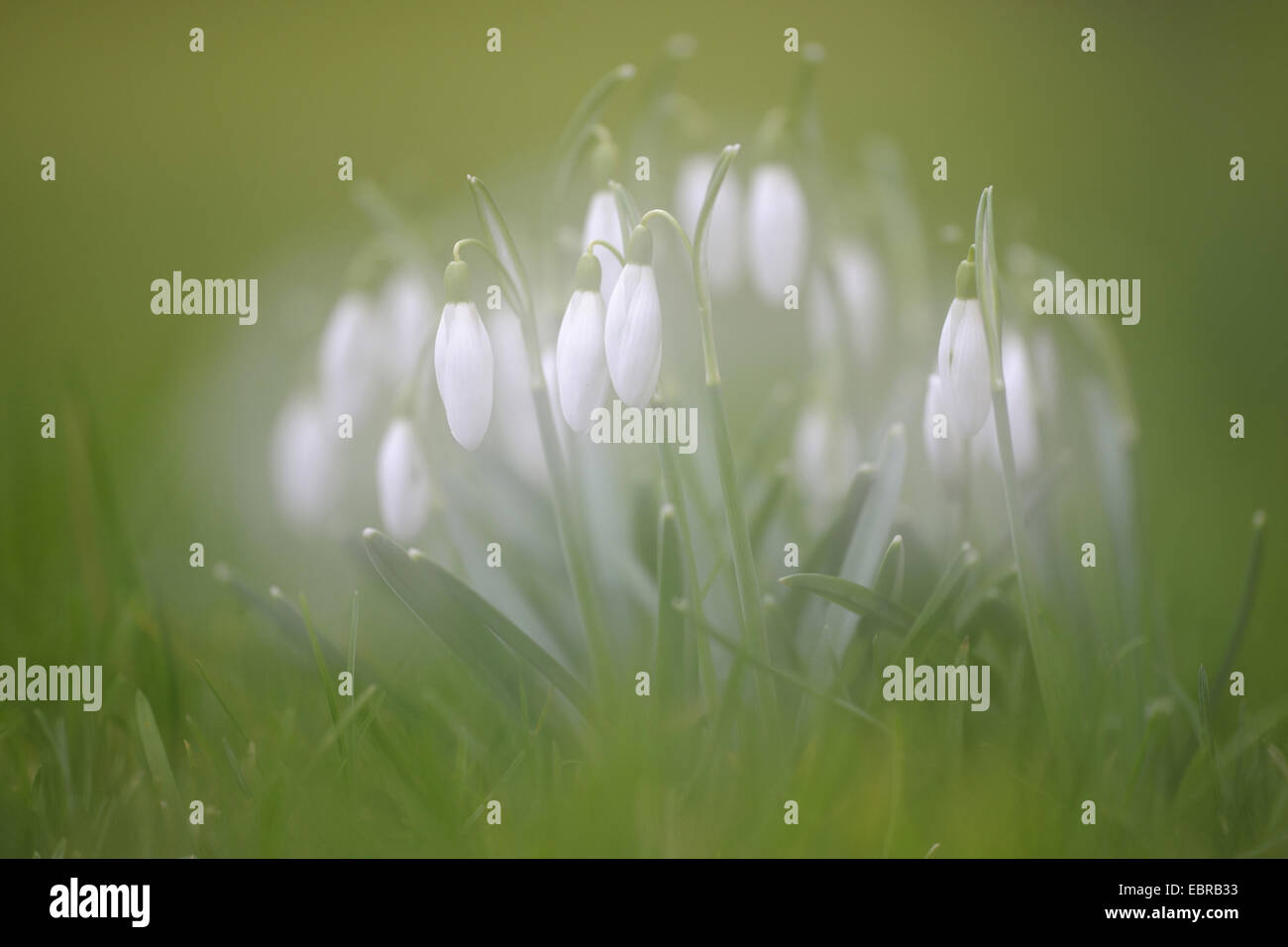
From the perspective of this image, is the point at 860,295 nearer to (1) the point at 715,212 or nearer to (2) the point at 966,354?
(1) the point at 715,212

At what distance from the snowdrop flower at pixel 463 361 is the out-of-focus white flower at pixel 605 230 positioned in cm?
17

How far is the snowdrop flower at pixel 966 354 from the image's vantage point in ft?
3.01

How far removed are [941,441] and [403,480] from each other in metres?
0.63

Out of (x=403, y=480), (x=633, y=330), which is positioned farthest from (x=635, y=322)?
(x=403, y=480)

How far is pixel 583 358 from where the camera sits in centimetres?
90

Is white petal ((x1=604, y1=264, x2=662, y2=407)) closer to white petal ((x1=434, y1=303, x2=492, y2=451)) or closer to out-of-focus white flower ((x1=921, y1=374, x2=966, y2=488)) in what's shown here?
white petal ((x1=434, y1=303, x2=492, y2=451))

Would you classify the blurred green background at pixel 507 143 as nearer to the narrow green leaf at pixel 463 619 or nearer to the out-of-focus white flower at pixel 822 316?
the out-of-focus white flower at pixel 822 316

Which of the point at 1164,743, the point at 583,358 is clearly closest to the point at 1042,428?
the point at 1164,743

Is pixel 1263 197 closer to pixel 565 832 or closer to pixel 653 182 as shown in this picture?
pixel 653 182

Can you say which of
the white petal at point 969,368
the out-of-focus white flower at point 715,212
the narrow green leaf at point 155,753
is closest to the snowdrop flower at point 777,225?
the out-of-focus white flower at point 715,212

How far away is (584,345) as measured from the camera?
894 millimetres

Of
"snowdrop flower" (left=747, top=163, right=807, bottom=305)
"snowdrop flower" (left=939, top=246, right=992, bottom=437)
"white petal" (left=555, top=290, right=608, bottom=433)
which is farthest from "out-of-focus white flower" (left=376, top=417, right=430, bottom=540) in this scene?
"snowdrop flower" (left=939, top=246, right=992, bottom=437)
